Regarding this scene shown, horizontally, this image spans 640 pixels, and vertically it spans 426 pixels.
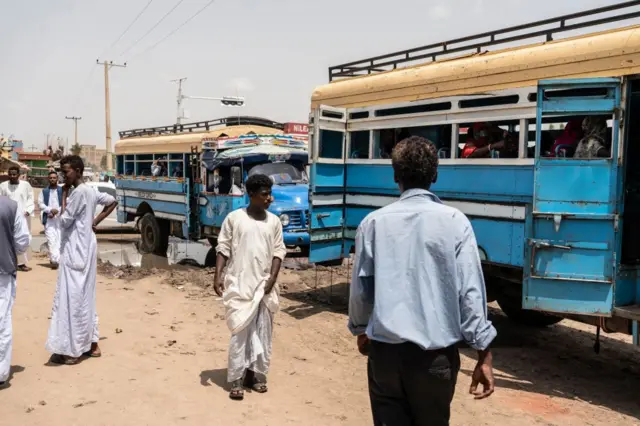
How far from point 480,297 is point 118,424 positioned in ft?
9.45

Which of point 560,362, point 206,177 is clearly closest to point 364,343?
point 560,362

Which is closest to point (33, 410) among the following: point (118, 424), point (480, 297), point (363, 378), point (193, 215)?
point (118, 424)

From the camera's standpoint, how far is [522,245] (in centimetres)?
561

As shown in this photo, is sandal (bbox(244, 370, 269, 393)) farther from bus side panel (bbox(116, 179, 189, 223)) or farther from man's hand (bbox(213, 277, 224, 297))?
bus side panel (bbox(116, 179, 189, 223))

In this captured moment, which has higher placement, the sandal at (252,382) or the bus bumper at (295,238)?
the bus bumper at (295,238)

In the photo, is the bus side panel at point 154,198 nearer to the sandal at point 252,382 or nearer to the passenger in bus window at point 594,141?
the sandal at point 252,382

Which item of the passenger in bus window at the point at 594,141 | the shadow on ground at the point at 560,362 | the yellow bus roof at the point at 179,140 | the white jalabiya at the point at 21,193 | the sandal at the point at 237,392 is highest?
the yellow bus roof at the point at 179,140

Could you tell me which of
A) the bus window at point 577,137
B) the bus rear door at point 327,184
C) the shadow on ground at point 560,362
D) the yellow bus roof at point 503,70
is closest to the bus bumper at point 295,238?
the shadow on ground at point 560,362

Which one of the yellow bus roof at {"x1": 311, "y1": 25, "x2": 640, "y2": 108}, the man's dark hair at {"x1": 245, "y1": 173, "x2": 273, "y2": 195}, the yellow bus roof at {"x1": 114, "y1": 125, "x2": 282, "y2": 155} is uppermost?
the yellow bus roof at {"x1": 311, "y1": 25, "x2": 640, "y2": 108}

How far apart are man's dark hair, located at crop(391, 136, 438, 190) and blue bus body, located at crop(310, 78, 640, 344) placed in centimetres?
309

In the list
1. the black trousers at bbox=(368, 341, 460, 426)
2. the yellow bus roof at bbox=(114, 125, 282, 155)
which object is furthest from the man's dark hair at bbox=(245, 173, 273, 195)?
the yellow bus roof at bbox=(114, 125, 282, 155)

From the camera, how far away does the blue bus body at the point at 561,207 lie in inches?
192

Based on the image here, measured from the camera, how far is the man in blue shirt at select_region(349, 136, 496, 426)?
220 centimetres

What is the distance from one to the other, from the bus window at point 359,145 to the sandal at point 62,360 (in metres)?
4.46
